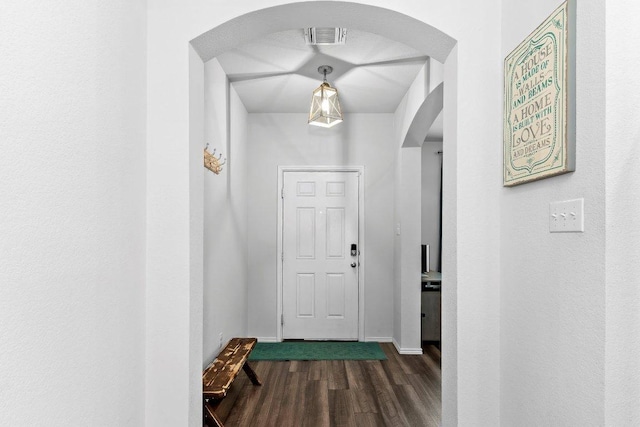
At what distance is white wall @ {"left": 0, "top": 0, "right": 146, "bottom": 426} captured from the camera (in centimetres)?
94

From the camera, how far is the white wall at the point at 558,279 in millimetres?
1115

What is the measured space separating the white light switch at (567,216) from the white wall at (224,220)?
7.67 ft

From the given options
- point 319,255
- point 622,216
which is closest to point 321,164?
point 319,255

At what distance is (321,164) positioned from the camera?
479 centimetres

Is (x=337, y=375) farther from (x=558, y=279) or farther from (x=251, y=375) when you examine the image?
(x=558, y=279)

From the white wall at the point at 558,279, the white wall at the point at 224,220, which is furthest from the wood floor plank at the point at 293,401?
the white wall at the point at 558,279

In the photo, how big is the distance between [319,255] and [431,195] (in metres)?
2.10

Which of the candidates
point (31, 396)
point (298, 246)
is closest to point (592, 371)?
point (31, 396)

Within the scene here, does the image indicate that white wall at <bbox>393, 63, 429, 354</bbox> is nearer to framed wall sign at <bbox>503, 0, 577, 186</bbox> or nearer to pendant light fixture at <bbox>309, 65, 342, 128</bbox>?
pendant light fixture at <bbox>309, 65, 342, 128</bbox>

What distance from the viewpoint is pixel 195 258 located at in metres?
1.78

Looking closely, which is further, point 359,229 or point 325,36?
point 359,229

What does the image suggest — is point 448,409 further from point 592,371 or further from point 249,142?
point 249,142

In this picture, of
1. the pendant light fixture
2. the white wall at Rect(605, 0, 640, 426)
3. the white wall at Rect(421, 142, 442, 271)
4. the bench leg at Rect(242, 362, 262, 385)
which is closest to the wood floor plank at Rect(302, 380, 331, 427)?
the bench leg at Rect(242, 362, 262, 385)

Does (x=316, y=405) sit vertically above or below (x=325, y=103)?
below
